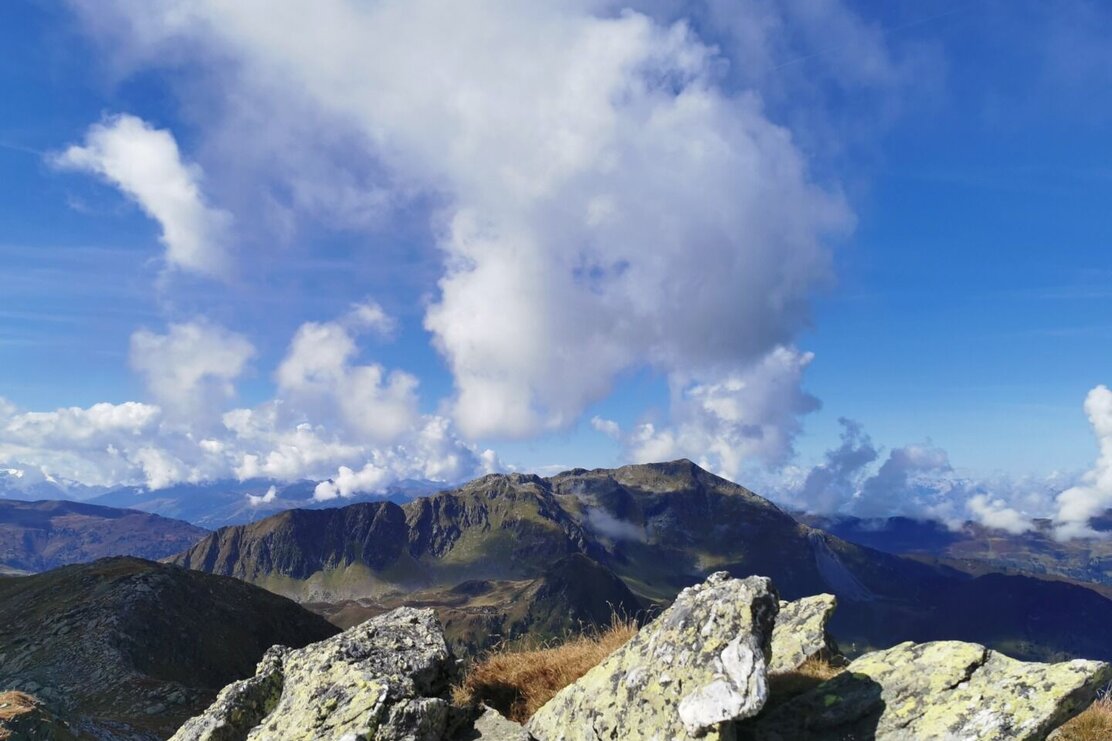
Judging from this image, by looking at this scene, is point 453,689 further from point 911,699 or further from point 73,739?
point 73,739

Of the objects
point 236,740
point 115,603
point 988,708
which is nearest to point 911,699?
point 988,708

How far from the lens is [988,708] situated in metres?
9.18

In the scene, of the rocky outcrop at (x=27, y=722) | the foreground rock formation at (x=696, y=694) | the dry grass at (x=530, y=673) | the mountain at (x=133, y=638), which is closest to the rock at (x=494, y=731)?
the foreground rock formation at (x=696, y=694)

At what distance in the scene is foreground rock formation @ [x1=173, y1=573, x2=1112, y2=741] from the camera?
8.98 meters

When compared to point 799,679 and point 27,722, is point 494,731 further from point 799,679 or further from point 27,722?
point 27,722

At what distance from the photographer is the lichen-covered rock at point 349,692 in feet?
33.0

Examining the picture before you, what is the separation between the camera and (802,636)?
13641 mm

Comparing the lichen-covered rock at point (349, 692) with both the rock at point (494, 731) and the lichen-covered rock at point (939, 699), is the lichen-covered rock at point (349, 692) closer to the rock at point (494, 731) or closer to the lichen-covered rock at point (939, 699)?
the rock at point (494, 731)

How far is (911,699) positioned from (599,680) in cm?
504

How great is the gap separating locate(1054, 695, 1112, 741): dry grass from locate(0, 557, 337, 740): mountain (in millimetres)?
22440

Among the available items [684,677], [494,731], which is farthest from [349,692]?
[684,677]

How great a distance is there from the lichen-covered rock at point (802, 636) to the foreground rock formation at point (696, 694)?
40 cm

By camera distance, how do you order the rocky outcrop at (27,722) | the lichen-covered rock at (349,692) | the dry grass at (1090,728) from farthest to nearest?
the rocky outcrop at (27,722)
the dry grass at (1090,728)
the lichen-covered rock at (349,692)

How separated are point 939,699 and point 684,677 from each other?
4042mm
